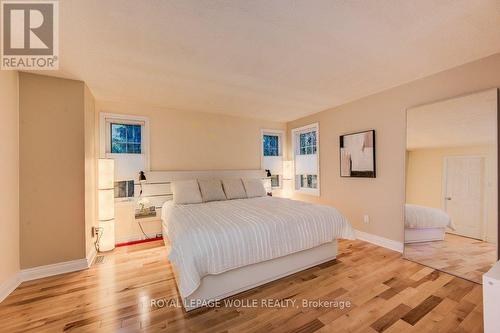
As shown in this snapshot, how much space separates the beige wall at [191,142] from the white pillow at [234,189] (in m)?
0.57

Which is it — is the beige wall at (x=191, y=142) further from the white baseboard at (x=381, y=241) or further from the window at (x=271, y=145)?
the white baseboard at (x=381, y=241)

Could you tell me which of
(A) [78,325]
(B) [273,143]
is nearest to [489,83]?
(B) [273,143]

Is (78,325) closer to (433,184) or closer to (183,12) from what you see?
(183,12)

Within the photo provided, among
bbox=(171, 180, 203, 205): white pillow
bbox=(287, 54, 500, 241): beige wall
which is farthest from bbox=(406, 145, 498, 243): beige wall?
bbox=(171, 180, 203, 205): white pillow

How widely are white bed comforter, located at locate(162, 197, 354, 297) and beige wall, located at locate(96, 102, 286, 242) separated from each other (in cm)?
138

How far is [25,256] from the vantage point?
2.28 metres

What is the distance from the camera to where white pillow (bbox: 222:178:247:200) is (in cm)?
368

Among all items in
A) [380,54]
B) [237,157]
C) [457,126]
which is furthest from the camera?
[237,157]

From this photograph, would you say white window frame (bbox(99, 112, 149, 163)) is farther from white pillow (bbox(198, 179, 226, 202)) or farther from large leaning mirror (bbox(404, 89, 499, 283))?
large leaning mirror (bbox(404, 89, 499, 283))

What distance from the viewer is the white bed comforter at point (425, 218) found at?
2.50 meters

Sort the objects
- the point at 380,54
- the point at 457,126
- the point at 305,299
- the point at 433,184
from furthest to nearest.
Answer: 1. the point at 433,184
2. the point at 457,126
3. the point at 380,54
4. the point at 305,299

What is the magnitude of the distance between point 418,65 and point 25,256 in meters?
4.92

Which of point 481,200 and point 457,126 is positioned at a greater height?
point 457,126

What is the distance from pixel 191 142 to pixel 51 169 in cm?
205
